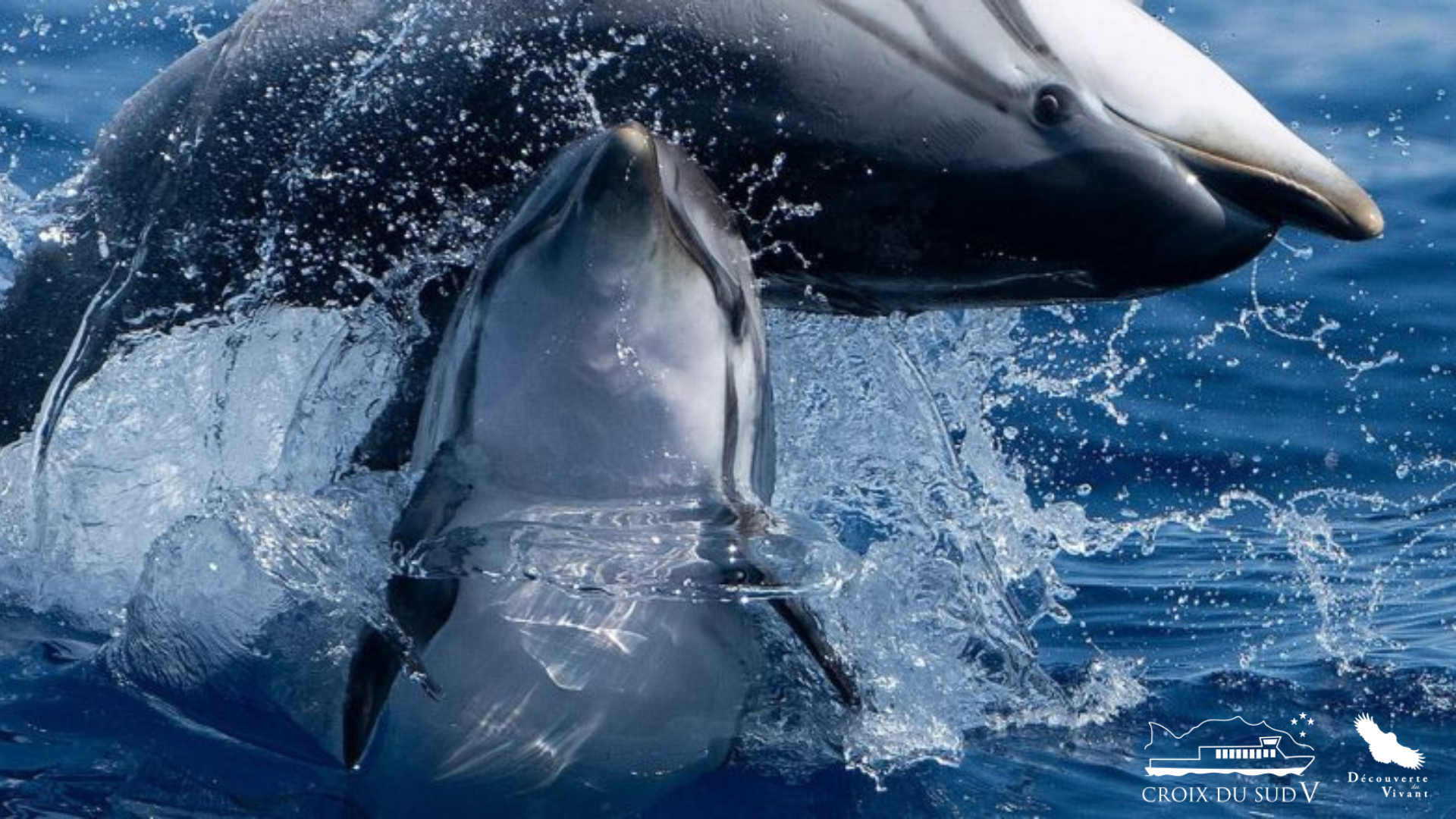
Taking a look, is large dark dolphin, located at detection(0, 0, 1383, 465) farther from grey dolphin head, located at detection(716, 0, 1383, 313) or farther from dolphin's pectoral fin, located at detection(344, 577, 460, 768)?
dolphin's pectoral fin, located at detection(344, 577, 460, 768)

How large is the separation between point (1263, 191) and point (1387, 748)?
2375mm

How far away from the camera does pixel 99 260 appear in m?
6.41

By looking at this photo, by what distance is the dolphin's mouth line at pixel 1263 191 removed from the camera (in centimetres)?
514

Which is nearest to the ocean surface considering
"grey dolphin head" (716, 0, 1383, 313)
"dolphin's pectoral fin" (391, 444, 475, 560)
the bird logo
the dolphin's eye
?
the bird logo

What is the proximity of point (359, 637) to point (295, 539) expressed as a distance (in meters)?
Answer: 0.49

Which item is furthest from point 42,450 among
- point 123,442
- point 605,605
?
point 605,605

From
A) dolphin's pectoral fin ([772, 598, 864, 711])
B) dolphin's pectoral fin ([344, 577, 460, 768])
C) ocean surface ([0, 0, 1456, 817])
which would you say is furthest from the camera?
ocean surface ([0, 0, 1456, 817])

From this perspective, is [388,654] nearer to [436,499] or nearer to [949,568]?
[436,499]

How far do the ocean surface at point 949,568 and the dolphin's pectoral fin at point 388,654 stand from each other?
0.14 m

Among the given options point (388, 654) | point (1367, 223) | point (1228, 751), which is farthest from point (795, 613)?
point (1228, 751)

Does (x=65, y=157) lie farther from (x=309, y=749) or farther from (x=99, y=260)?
(x=309, y=749)

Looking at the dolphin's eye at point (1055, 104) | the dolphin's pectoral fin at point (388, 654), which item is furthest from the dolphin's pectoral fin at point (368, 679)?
the dolphin's eye at point (1055, 104)

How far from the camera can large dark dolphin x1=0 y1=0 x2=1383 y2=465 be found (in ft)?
17.2

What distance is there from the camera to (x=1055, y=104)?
17.2 ft
